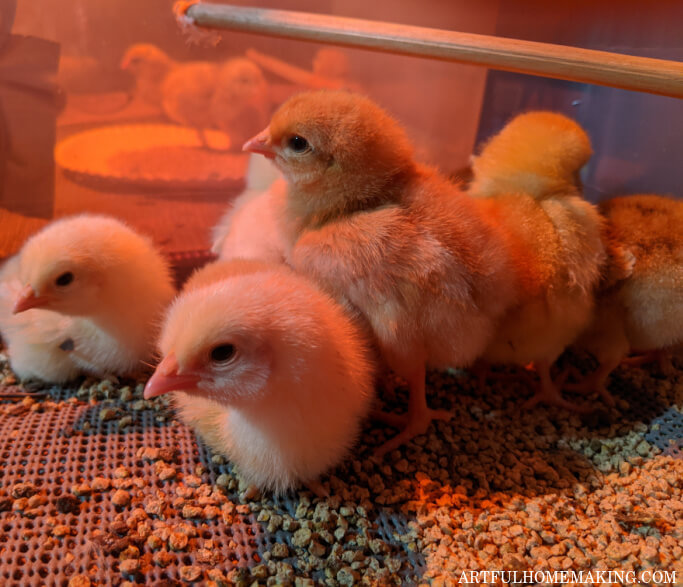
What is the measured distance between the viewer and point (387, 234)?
146cm

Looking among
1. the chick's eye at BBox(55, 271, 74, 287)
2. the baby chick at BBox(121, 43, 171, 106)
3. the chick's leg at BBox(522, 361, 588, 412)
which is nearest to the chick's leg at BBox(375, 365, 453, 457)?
the chick's leg at BBox(522, 361, 588, 412)

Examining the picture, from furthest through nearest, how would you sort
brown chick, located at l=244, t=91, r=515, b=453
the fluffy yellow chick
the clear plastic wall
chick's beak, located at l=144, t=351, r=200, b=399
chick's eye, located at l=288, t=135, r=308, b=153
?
the fluffy yellow chick → the clear plastic wall → chick's eye, located at l=288, t=135, r=308, b=153 → brown chick, located at l=244, t=91, r=515, b=453 → chick's beak, located at l=144, t=351, r=200, b=399

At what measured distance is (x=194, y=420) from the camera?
63.2 inches

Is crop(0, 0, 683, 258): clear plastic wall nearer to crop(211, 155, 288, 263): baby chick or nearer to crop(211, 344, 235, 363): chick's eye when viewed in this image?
crop(211, 155, 288, 263): baby chick

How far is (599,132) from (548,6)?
0.62m

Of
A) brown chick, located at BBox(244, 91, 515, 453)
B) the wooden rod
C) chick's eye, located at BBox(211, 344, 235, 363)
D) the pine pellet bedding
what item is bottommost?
the pine pellet bedding

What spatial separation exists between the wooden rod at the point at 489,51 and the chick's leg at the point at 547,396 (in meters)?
1.01

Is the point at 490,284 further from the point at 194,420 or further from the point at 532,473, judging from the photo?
the point at 194,420

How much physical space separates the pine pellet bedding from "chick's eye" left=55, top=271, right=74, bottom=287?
0.41 metres

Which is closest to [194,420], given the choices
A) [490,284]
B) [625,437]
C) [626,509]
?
[490,284]

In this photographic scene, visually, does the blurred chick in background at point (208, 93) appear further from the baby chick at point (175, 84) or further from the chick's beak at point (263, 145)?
the chick's beak at point (263, 145)

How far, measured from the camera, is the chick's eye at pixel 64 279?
1.72m

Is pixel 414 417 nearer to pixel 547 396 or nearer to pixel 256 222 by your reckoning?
pixel 547 396

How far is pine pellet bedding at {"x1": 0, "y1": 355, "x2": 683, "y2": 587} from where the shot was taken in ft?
4.10
